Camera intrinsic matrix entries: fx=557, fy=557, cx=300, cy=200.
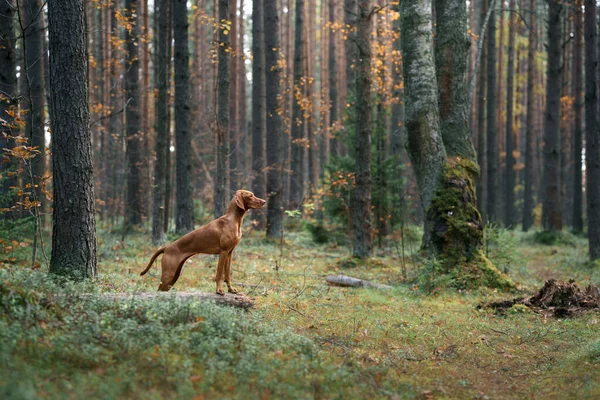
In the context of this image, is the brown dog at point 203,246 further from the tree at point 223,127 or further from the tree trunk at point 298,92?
the tree trunk at point 298,92

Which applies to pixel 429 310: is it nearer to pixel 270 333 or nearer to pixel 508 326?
pixel 508 326

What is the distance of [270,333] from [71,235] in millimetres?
3281

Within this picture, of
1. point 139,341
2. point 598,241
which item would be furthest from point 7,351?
point 598,241

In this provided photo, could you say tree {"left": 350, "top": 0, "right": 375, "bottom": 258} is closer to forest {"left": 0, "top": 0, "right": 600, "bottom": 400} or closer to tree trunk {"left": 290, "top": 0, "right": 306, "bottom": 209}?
forest {"left": 0, "top": 0, "right": 600, "bottom": 400}

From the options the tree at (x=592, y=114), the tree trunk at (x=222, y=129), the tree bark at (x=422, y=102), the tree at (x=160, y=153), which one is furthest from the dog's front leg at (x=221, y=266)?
the tree at (x=592, y=114)

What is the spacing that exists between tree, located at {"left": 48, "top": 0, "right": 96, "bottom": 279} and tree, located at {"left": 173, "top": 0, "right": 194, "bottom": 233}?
921 cm

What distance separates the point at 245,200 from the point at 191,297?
1.65 meters

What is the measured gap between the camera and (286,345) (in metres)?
6.18

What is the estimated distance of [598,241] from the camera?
16562mm

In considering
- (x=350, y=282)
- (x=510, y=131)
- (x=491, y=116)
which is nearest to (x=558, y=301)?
(x=350, y=282)

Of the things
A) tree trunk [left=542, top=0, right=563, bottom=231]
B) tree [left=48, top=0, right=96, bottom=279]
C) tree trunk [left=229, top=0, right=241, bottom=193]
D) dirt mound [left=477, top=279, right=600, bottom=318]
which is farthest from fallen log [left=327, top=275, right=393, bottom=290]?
tree trunk [left=542, top=0, right=563, bottom=231]

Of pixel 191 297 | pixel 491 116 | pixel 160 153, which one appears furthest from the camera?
pixel 491 116

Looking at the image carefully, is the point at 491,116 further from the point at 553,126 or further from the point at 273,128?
the point at 273,128

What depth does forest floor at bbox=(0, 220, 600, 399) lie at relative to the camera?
186 inches
